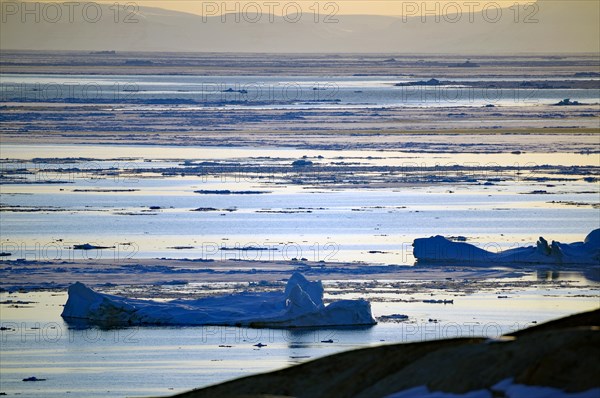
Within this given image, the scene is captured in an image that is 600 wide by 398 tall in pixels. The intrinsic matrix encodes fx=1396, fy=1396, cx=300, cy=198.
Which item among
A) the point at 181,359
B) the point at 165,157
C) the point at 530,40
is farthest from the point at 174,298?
the point at 530,40

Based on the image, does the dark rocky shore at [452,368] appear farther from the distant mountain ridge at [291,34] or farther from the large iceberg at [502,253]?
the distant mountain ridge at [291,34]

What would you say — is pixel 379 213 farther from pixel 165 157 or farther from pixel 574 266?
pixel 165 157

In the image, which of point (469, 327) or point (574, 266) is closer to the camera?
point (469, 327)

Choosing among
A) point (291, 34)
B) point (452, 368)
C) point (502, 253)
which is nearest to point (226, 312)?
point (502, 253)

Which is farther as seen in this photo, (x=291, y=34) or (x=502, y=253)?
(x=291, y=34)

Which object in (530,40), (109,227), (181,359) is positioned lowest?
(181,359)

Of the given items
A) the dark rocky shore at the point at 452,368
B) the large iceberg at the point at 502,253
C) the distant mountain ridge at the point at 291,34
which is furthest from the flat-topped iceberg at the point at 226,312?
the distant mountain ridge at the point at 291,34

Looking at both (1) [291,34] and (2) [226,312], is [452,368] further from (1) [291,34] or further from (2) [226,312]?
(1) [291,34]
